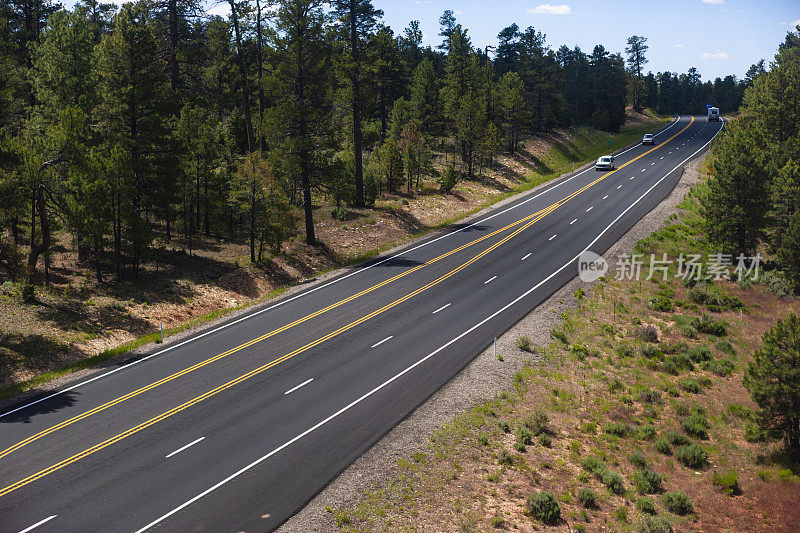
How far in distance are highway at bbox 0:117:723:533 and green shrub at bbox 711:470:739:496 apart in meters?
9.70

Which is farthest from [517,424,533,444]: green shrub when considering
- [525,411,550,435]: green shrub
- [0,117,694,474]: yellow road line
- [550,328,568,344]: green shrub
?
[0,117,694,474]: yellow road line

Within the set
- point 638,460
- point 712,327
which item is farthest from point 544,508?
point 712,327

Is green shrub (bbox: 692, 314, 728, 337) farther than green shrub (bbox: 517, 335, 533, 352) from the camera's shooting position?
Yes

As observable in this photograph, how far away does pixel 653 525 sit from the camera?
15.0m

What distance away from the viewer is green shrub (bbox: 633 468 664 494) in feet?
57.0

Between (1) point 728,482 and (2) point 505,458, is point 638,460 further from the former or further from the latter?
(2) point 505,458

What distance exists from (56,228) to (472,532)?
2682 cm

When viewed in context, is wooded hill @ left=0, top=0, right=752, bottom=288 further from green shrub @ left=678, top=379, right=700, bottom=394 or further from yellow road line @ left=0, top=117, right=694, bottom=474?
green shrub @ left=678, top=379, right=700, bottom=394

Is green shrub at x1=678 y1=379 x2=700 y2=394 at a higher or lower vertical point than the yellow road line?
lower

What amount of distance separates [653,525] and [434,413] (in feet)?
24.2

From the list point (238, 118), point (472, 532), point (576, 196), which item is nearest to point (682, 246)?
point (576, 196)

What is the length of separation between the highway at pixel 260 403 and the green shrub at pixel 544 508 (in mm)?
5159

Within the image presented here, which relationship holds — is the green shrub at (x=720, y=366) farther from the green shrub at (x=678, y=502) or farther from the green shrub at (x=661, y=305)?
the green shrub at (x=678, y=502)

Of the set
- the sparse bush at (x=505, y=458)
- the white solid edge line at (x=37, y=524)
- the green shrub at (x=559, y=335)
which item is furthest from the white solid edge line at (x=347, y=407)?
the sparse bush at (x=505, y=458)
